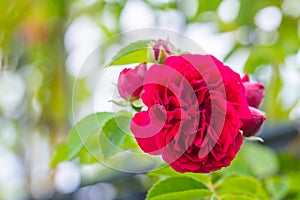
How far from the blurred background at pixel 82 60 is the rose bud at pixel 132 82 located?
561mm

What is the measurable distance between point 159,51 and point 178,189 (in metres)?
0.15

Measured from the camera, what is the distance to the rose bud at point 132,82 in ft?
1.77

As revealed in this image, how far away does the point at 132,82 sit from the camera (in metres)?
0.54

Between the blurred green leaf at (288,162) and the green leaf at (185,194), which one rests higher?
the green leaf at (185,194)

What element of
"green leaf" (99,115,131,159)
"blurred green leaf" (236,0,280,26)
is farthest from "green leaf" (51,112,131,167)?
"blurred green leaf" (236,0,280,26)

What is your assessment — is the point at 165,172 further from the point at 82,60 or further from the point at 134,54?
the point at 82,60

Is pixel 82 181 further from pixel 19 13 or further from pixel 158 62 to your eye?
pixel 158 62

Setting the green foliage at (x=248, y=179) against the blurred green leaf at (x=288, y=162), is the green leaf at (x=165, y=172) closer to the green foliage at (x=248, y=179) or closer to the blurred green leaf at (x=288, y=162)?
the green foliage at (x=248, y=179)

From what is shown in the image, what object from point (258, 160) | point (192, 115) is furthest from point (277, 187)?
point (192, 115)

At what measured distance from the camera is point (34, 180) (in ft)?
4.89


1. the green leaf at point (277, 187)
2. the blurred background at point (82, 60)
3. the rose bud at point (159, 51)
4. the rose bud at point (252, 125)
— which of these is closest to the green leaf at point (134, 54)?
the rose bud at point (159, 51)

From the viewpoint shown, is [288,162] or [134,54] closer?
[134,54]

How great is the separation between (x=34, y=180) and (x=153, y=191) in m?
0.97

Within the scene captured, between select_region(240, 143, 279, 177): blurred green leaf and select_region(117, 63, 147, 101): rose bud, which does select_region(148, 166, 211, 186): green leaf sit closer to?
select_region(117, 63, 147, 101): rose bud
